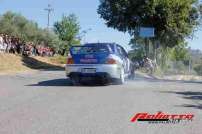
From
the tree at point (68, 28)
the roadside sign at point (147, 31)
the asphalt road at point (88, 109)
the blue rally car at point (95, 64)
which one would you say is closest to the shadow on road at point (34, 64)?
the roadside sign at point (147, 31)

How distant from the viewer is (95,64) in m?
20.0

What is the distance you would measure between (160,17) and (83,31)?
107 ft

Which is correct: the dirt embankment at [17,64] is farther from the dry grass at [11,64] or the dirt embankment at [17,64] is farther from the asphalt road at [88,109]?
the asphalt road at [88,109]

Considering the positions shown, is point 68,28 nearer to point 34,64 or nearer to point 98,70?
point 34,64

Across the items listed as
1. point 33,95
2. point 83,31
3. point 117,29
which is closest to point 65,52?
point 83,31

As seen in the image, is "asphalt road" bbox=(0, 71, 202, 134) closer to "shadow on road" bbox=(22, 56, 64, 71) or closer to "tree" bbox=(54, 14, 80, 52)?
"shadow on road" bbox=(22, 56, 64, 71)

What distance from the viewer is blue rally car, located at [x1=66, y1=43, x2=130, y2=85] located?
1998cm

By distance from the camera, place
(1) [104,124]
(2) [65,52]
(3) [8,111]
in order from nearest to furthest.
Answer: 1. (1) [104,124]
2. (3) [8,111]
3. (2) [65,52]

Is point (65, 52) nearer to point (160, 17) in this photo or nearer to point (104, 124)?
point (160, 17)

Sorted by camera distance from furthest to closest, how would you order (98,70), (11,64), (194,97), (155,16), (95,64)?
(155,16), (11,64), (95,64), (98,70), (194,97)

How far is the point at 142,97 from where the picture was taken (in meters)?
15.8

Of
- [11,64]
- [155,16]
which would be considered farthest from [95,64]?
[155,16]

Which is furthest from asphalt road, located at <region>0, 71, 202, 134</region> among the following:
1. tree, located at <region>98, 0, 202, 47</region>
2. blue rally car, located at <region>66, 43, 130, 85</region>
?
tree, located at <region>98, 0, 202, 47</region>

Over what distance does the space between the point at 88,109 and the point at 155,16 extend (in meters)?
31.3
